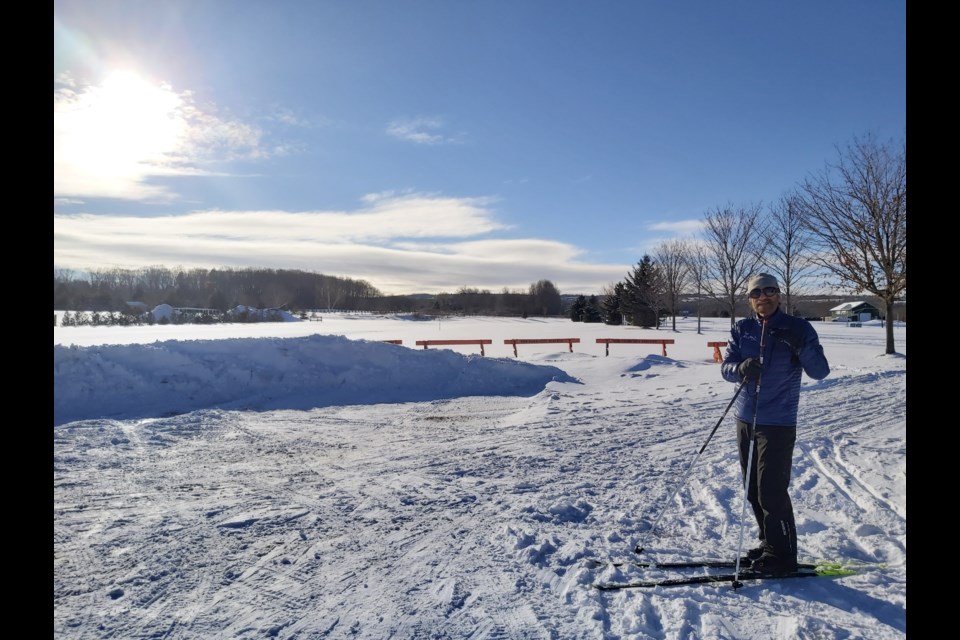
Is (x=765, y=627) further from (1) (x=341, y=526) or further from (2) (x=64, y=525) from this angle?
(2) (x=64, y=525)

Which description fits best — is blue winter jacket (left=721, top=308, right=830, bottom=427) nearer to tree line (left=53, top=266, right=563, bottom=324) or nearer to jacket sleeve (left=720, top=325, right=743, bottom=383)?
jacket sleeve (left=720, top=325, right=743, bottom=383)

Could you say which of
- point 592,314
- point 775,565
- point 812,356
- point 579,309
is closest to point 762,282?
point 812,356

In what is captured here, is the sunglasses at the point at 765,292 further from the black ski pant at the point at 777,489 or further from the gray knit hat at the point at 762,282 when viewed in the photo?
the black ski pant at the point at 777,489

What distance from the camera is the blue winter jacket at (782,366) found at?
131 inches

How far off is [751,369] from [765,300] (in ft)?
1.68

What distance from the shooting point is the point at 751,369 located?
134 inches

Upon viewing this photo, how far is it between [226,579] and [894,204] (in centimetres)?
2072

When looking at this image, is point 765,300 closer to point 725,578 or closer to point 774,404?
point 774,404

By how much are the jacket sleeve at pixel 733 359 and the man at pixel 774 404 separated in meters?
0.07

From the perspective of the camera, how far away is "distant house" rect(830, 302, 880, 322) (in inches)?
2453

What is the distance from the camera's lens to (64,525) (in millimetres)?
4199

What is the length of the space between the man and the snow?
284mm

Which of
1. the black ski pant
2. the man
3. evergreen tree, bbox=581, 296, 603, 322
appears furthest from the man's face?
evergreen tree, bbox=581, 296, 603, 322

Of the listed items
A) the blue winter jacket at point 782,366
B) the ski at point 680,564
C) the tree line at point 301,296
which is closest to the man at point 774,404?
the blue winter jacket at point 782,366
